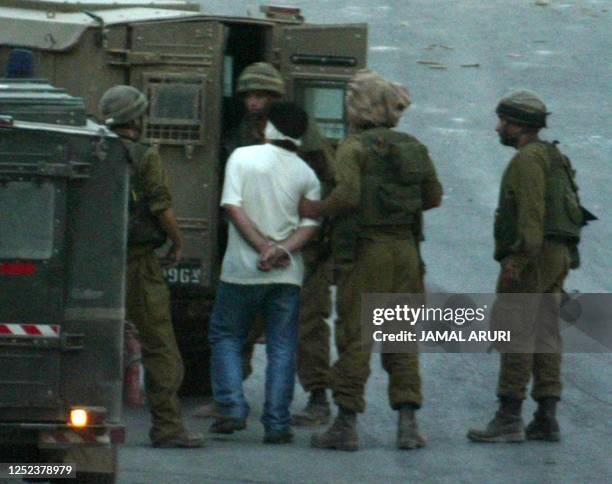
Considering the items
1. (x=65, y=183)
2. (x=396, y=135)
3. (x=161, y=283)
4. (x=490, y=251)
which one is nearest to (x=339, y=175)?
(x=396, y=135)

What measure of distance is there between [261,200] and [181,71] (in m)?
1.13

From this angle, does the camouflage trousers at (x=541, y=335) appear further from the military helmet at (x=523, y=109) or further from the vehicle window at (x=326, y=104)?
the vehicle window at (x=326, y=104)

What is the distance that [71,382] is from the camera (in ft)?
23.7

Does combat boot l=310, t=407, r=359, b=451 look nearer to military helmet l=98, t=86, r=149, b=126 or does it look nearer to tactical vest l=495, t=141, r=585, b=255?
tactical vest l=495, t=141, r=585, b=255

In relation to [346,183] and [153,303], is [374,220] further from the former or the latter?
[153,303]

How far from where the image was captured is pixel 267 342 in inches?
369

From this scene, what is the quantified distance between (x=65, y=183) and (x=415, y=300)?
2.73 metres

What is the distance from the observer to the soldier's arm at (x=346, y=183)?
902 cm

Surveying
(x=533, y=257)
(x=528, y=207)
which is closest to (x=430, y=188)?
(x=528, y=207)

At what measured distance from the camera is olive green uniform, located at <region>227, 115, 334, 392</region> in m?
9.70

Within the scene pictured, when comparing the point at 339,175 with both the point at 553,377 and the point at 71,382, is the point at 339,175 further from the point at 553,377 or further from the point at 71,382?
the point at 71,382

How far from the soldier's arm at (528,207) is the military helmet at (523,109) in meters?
0.24

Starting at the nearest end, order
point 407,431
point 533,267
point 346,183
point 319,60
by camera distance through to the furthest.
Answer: point 346,183 → point 407,431 → point 533,267 → point 319,60

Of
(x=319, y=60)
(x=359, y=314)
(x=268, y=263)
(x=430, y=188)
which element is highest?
(x=319, y=60)
